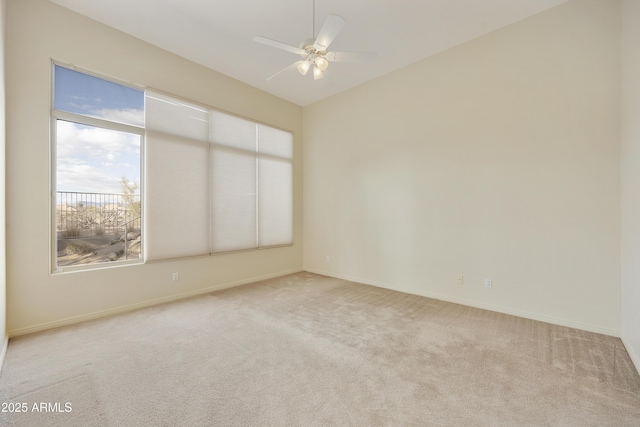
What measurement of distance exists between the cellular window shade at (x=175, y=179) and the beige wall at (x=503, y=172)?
2.57 meters

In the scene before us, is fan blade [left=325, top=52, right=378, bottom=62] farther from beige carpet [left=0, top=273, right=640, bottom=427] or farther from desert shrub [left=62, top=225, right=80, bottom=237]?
desert shrub [left=62, top=225, right=80, bottom=237]

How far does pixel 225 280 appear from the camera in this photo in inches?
174

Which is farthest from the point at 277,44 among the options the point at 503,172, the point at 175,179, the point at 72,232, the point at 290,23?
the point at 72,232

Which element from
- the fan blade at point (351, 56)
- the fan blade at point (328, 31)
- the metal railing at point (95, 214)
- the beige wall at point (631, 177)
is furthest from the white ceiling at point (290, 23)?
the metal railing at point (95, 214)

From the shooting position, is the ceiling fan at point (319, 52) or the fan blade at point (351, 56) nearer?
the ceiling fan at point (319, 52)

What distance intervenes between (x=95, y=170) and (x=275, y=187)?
274cm

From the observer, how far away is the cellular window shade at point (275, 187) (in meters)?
4.98

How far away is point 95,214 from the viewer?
3266mm

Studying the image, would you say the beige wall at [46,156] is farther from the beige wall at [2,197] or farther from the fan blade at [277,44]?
the fan blade at [277,44]

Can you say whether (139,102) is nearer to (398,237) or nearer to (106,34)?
(106,34)

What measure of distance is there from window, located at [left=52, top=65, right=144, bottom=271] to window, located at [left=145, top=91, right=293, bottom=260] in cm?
21

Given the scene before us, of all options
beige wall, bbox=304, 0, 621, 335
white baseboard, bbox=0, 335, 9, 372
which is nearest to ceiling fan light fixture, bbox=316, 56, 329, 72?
beige wall, bbox=304, 0, 621, 335

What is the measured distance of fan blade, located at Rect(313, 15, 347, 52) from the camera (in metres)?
2.07

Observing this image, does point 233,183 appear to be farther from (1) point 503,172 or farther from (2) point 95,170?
(1) point 503,172
